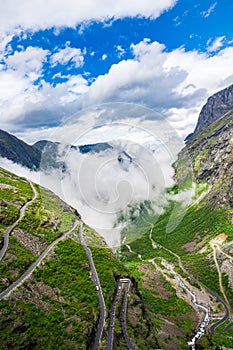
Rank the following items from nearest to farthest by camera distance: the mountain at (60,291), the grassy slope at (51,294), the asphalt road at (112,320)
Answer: the grassy slope at (51,294) → the mountain at (60,291) → the asphalt road at (112,320)

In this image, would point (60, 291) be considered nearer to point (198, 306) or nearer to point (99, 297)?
point (99, 297)

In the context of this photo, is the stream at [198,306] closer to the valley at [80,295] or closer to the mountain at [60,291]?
the valley at [80,295]

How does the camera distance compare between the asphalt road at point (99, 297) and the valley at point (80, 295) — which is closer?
the valley at point (80, 295)

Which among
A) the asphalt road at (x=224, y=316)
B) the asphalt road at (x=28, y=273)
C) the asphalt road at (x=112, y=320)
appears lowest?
the asphalt road at (x=224, y=316)

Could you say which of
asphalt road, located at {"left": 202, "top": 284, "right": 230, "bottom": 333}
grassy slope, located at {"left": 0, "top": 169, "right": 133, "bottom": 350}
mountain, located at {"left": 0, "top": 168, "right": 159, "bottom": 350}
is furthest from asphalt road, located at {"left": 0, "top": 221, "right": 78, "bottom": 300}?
asphalt road, located at {"left": 202, "top": 284, "right": 230, "bottom": 333}

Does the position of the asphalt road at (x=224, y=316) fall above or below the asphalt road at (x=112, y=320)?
below

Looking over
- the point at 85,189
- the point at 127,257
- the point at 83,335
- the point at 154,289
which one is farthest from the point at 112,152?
the point at 127,257

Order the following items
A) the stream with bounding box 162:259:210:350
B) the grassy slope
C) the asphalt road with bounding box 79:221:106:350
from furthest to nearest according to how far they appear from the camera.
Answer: the stream with bounding box 162:259:210:350, the asphalt road with bounding box 79:221:106:350, the grassy slope

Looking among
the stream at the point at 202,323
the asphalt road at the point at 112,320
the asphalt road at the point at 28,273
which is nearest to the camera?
the asphalt road at the point at 112,320

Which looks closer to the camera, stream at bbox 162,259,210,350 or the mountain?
the mountain

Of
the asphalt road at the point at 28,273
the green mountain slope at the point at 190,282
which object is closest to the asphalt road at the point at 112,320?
the green mountain slope at the point at 190,282

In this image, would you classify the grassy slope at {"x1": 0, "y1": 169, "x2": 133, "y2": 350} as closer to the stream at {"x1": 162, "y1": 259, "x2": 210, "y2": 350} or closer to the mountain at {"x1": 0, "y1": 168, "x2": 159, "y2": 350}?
the mountain at {"x1": 0, "y1": 168, "x2": 159, "y2": 350}
